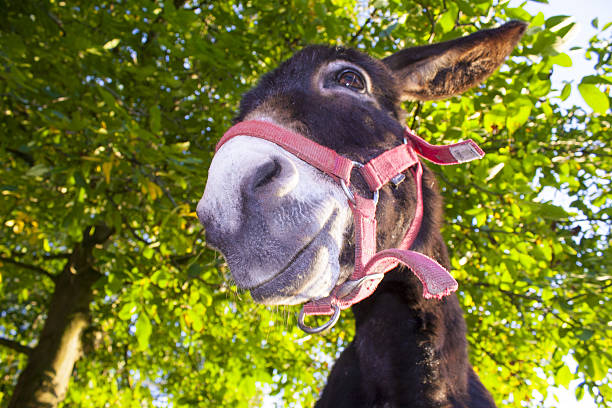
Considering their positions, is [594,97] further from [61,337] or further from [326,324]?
[61,337]

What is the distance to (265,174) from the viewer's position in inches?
48.7

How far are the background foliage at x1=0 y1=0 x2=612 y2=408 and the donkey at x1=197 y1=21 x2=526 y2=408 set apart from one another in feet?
1.66

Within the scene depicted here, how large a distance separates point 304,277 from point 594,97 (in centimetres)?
212

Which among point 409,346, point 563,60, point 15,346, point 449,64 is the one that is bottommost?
point 15,346

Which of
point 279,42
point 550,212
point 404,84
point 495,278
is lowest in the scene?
point 495,278

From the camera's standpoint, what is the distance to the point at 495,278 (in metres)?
4.83

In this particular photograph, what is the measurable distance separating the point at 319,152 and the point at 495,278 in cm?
433

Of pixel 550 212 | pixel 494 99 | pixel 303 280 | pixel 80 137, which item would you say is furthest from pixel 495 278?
pixel 80 137

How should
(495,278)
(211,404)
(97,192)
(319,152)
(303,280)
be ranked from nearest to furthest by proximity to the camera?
(303,280), (319,152), (97,192), (495,278), (211,404)

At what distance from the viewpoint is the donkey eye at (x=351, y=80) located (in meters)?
1.84

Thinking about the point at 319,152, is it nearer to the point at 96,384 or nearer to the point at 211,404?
the point at 211,404

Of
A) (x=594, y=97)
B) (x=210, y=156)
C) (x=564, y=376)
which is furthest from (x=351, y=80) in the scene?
(x=564, y=376)

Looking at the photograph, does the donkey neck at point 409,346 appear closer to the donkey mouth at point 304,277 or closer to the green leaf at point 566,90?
the donkey mouth at point 304,277

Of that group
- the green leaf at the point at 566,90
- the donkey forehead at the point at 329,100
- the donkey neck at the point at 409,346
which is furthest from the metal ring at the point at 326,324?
the green leaf at the point at 566,90
